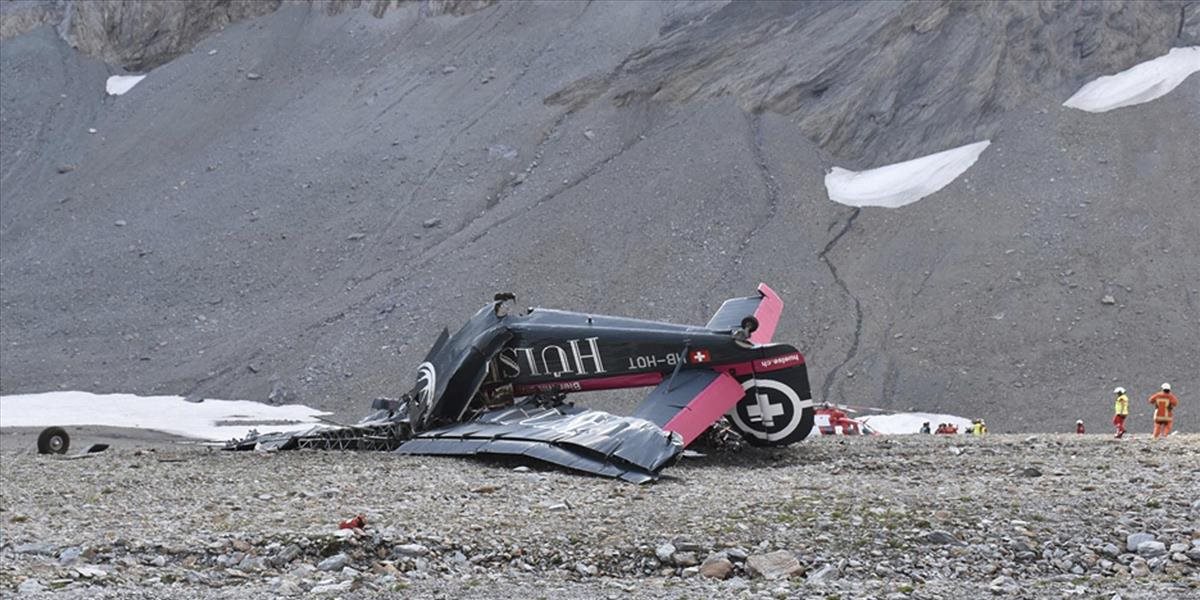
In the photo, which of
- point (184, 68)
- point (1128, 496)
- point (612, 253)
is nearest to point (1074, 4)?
point (612, 253)

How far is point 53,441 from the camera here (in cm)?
2792

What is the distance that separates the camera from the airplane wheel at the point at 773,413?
70.6 ft

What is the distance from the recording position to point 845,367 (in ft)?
156

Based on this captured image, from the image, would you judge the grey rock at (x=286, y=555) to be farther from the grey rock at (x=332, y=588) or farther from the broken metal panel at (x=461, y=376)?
the broken metal panel at (x=461, y=376)

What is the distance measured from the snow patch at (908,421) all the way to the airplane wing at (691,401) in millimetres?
20577

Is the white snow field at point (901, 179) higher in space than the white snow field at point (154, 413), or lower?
higher

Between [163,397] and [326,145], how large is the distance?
1943cm

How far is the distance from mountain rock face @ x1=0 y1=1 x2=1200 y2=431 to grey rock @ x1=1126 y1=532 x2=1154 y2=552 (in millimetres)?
31775

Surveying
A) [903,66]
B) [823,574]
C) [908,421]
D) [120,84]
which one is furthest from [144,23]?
[823,574]

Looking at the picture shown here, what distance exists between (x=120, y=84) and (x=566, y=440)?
2479 inches

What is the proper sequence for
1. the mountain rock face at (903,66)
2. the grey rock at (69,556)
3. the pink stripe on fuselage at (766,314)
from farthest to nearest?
1. the mountain rock face at (903,66)
2. the pink stripe on fuselage at (766,314)
3. the grey rock at (69,556)

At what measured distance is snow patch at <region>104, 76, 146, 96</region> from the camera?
75.2 m

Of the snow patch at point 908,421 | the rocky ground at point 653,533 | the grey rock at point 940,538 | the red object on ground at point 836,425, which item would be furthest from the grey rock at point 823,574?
the snow patch at point 908,421

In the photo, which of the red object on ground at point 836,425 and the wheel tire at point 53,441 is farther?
the red object on ground at point 836,425
